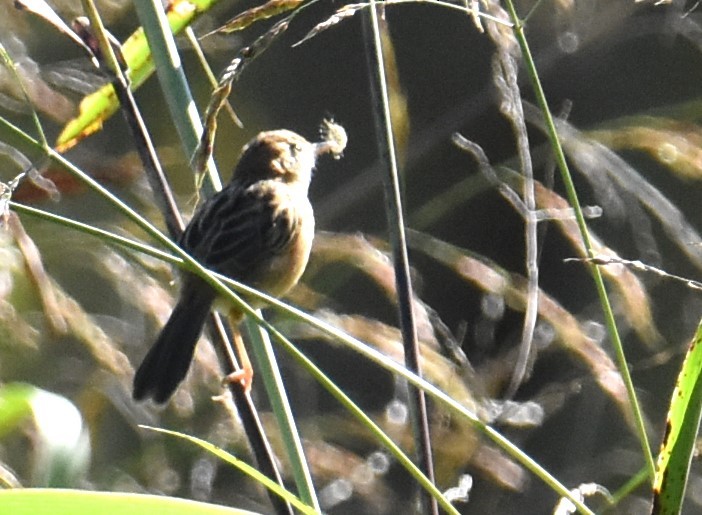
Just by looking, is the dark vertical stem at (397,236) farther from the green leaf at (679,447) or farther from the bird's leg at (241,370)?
the green leaf at (679,447)

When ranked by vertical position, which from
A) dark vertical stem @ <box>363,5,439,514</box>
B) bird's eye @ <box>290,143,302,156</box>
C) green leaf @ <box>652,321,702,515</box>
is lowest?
green leaf @ <box>652,321,702,515</box>

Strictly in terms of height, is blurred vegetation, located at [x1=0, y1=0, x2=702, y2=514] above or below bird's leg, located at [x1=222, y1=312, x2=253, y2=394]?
above

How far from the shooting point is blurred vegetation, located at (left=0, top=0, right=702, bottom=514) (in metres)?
3.16

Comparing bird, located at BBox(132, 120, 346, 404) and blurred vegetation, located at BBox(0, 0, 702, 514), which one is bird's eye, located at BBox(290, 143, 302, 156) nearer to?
bird, located at BBox(132, 120, 346, 404)

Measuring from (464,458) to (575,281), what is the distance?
337cm

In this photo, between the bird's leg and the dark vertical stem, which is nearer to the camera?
the dark vertical stem

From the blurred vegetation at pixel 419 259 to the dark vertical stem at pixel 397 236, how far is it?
0.21 m

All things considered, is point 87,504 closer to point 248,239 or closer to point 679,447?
point 679,447

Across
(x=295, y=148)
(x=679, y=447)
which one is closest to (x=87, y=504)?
(x=679, y=447)

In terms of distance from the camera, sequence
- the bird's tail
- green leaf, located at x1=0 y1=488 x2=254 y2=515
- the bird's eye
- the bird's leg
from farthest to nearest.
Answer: the bird's eye → the bird's tail → the bird's leg → green leaf, located at x1=0 y1=488 x2=254 y2=515

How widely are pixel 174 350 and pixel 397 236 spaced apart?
1400 mm

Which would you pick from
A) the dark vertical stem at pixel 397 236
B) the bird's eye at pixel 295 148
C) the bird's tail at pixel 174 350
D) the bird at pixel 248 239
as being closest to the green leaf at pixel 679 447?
the dark vertical stem at pixel 397 236

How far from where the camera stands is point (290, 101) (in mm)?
7312

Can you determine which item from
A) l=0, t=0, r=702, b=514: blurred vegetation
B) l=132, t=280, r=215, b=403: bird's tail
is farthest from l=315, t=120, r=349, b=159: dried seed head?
l=132, t=280, r=215, b=403: bird's tail
